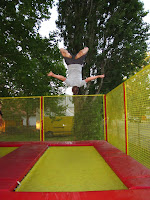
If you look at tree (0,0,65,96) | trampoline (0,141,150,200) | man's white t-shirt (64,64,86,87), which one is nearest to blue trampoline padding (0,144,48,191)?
trampoline (0,141,150,200)

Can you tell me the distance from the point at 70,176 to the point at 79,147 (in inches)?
69.6

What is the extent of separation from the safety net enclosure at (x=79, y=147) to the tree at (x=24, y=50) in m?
1.87

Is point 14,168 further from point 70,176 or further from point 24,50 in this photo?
point 24,50

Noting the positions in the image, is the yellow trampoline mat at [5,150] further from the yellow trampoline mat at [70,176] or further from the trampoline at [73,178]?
the yellow trampoline mat at [70,176]

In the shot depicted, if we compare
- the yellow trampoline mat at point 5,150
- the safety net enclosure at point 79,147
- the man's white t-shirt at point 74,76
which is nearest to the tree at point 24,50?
the safety net enclosure at point 79,147

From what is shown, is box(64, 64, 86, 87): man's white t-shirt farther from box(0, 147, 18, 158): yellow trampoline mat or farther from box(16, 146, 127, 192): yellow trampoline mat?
box(0, 147, 18, 158): yellow trampoline mat

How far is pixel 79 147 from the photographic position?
12.3ft

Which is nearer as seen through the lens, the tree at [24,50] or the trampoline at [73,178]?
the trampoline at [73,178]

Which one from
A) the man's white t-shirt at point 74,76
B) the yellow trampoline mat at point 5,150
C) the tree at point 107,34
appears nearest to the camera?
the man's white t-shirt at point 74,76

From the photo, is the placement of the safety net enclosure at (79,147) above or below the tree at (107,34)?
below

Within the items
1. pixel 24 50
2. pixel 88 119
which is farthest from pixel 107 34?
pixel 88 119

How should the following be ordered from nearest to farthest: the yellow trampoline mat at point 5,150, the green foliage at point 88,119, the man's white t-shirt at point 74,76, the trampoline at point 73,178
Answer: the trampoline at point 73,178
the man's white t-shirt at point 74,76
the yellow trampoline mat at point 5,150
the green foliage at point 88,119

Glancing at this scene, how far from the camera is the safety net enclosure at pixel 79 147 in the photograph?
1.56 m

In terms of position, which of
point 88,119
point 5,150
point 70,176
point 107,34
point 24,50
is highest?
point 107,34
